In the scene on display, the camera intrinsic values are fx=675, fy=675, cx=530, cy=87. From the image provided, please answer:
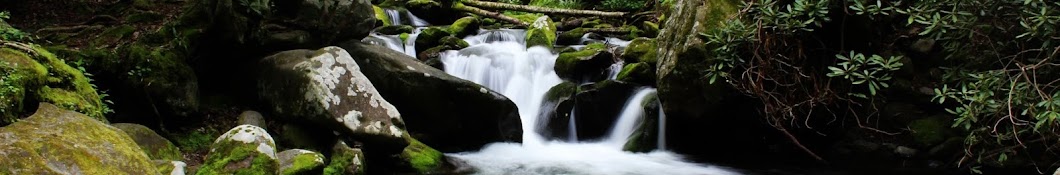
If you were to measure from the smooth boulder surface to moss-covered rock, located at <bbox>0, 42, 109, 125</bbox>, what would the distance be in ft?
11.0

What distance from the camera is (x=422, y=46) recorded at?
11.2 meters

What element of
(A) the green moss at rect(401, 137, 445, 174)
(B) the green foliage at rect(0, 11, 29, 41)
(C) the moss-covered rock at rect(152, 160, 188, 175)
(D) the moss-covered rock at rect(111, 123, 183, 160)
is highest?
(B) the green foliage at rect(0, 11, 29, 41)

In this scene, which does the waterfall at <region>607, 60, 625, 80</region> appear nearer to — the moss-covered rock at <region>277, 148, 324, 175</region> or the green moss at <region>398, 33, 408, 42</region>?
the green moss at <region>398, 33, 408, 42</region>

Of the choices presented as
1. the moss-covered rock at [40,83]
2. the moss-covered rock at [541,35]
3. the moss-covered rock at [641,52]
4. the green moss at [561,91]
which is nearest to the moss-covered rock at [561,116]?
the green moss at [561,91]

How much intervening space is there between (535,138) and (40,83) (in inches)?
218

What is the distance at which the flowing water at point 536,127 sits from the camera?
25.1ft

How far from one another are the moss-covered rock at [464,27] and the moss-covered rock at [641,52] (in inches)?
141

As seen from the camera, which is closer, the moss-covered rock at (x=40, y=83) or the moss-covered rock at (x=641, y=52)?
the moss-covered rock at (x=40, y=83)

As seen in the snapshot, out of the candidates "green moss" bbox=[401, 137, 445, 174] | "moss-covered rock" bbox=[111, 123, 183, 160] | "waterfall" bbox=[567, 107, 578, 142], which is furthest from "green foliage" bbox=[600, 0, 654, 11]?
"moss-covered rock" bbox=[111, 123, 183, 160]

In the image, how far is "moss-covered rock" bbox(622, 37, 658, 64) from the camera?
9.33m

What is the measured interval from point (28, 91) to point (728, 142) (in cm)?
703

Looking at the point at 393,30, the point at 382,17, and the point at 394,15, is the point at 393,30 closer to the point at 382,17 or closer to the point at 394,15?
the point at 382,17

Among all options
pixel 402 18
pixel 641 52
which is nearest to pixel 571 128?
pixel 641 52

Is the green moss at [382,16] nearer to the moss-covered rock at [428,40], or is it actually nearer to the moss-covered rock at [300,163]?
the moss-covered rock at [428,40]
